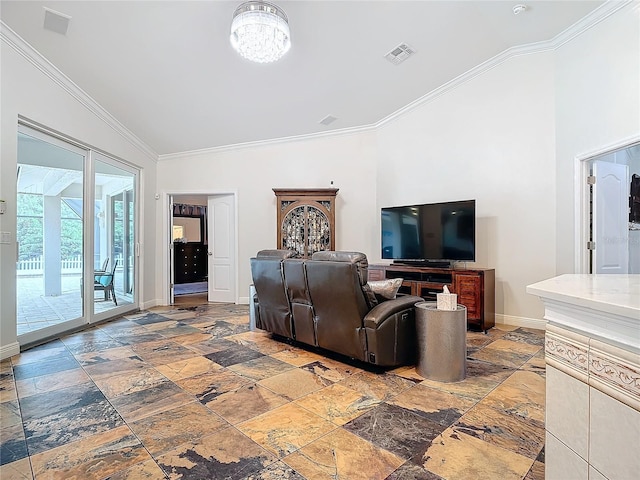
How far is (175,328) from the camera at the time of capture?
14.8ft

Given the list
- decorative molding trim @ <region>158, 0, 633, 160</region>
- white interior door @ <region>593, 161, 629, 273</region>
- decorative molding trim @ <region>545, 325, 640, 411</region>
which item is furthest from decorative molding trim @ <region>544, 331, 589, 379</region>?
decorative molding trim @ <region>158, 0, 633, 160</region>

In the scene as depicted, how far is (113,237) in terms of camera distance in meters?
5.32

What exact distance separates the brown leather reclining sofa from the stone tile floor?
0.62 ft

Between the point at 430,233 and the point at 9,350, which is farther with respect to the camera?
the point at 430,233

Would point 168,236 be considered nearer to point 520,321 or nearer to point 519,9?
point 520,321

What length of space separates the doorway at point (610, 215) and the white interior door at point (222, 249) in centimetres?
525

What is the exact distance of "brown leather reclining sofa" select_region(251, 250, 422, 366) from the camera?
2779mm

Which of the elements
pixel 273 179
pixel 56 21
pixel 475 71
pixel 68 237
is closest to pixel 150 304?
pixel 68 237

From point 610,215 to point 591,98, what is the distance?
129 cm

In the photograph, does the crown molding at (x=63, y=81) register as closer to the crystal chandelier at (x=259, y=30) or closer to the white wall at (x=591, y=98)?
the crystal chandelier at (x=259, y=30)

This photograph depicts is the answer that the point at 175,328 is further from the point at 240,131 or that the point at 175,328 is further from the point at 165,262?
the point at 240,131

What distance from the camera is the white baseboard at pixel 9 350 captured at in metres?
3.24

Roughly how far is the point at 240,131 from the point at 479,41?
12.3 feet

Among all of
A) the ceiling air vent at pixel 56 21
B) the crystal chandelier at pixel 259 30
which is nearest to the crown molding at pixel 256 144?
the crystal chandelier at pixel 259 30
